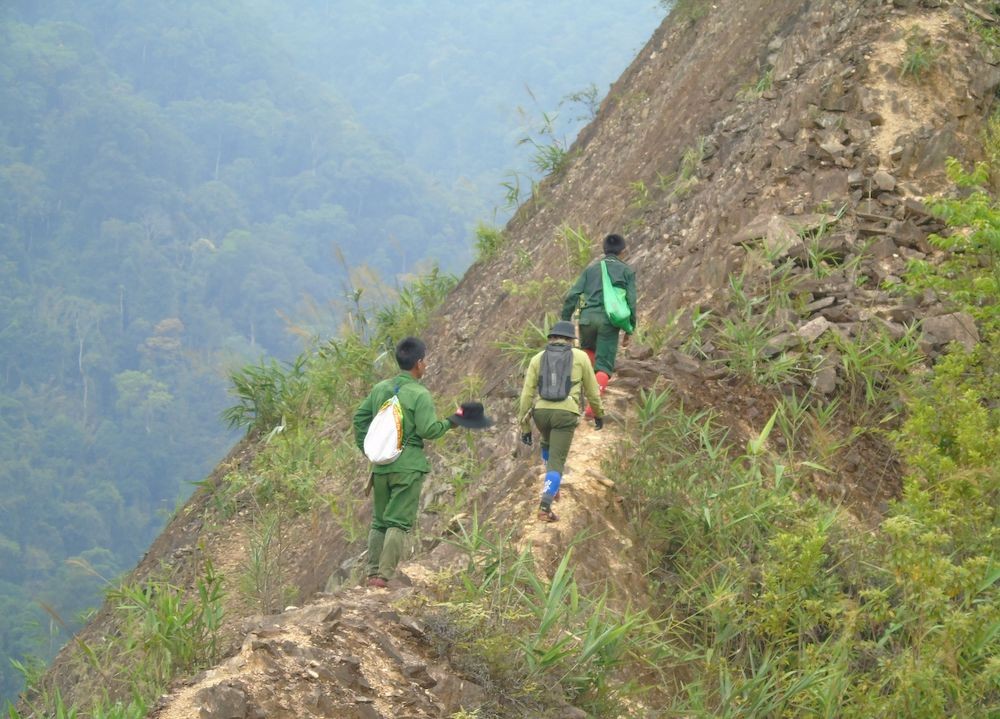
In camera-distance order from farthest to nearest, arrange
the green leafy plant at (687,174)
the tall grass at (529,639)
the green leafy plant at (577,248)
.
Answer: the green leafy plant at (577,248)
the green leafy plant at (687,174)
the tall grass at (529,639)

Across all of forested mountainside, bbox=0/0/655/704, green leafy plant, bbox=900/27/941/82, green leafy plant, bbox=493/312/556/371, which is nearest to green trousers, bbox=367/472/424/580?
green leafy plant, bbox=493/312/556/371

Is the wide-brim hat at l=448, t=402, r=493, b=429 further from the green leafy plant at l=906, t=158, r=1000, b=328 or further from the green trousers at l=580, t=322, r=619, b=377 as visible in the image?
the green leafy plant at l=906, t=158, r=1000, b=328

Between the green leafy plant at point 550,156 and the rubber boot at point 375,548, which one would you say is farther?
the green leafy plant at point 550,156

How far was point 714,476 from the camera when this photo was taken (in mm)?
7289

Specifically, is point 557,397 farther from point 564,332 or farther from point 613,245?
point 613,245

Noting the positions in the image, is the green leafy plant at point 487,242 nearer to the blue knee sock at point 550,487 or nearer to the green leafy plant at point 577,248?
the green leafy plant at point 577,248

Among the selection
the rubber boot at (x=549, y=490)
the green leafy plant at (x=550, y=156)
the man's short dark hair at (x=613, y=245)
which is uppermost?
the green leafy plant at (x=550, y=156)

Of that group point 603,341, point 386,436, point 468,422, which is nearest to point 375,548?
point 386,436

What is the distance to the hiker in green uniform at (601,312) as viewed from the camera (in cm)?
810

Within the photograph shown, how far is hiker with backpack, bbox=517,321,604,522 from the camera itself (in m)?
6.70

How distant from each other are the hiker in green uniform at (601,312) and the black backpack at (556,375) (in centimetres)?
129

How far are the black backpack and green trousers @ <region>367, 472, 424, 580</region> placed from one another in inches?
33.2

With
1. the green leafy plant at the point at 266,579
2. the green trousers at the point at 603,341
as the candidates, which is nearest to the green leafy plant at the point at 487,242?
the green leafy plant at the point at 266,579

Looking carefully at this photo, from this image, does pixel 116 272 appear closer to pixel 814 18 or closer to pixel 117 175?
pixel 117 175
